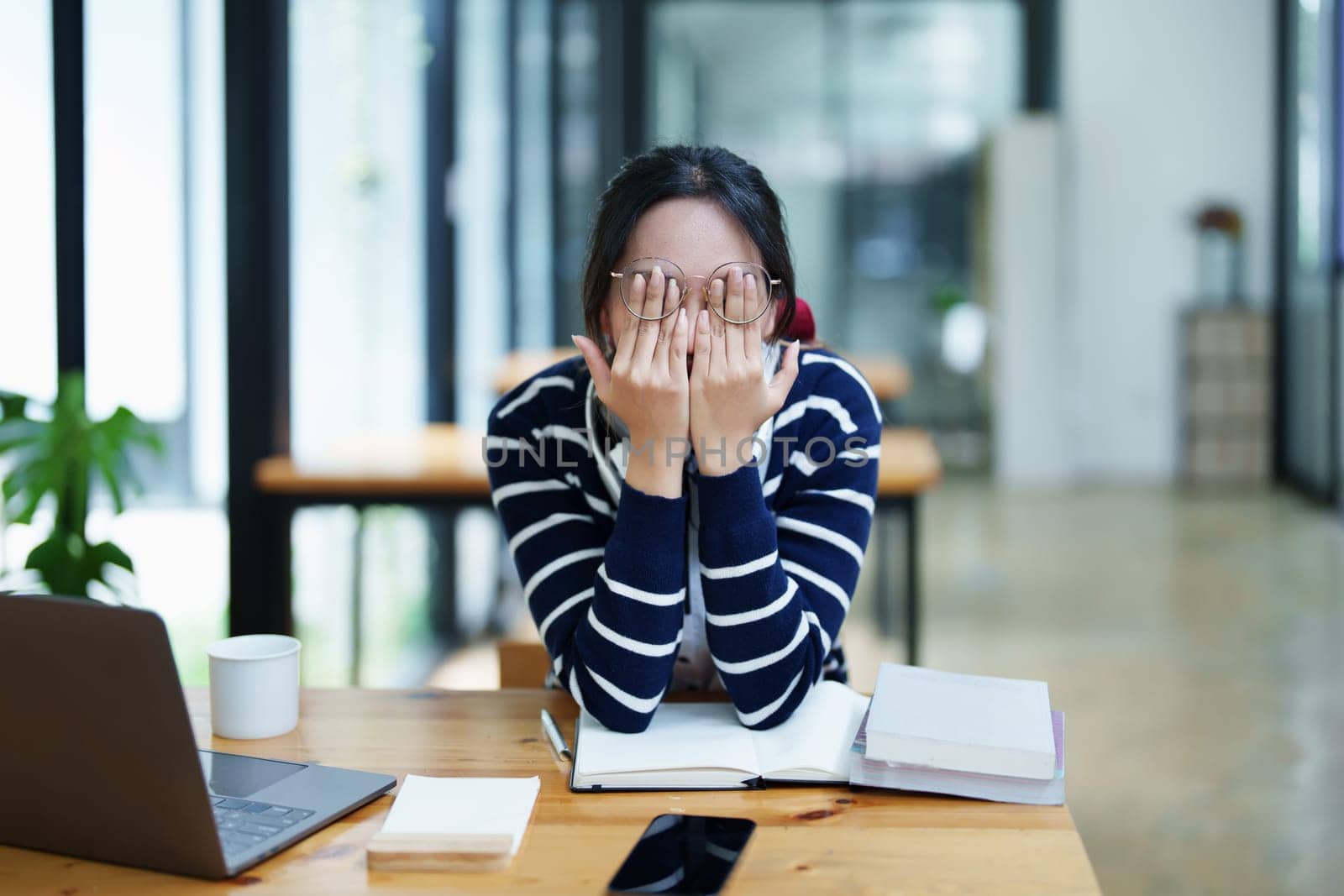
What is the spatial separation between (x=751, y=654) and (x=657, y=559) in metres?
0.12

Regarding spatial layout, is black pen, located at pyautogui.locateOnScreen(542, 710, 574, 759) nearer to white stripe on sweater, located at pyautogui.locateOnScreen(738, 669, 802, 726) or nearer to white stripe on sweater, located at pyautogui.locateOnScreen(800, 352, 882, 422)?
white stripe on sweater, located at pyautogui.locateOnScreen(738, 669, 802, 726)

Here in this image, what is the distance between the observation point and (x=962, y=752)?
3.34ft

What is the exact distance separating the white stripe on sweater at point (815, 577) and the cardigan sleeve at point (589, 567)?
105 mm

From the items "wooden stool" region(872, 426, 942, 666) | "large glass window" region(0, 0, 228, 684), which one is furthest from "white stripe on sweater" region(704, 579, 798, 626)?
"wooden stool" region(872, 426, 942, 666)

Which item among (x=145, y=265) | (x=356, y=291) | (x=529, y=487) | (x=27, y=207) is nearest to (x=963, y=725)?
(x=529, y=487)

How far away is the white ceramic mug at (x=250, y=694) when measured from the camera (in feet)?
3.83

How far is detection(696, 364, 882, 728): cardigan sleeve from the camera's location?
1.16m

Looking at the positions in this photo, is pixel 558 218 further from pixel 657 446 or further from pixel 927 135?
pixel 657 446

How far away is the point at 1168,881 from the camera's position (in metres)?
2.29

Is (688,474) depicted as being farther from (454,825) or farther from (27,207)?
(27,207)

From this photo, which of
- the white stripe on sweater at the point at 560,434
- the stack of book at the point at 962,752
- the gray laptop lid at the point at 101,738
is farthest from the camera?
the white stripe on sweater at the point at 560,434

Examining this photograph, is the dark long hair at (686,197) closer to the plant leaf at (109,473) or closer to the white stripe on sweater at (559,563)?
the white stripe on sweater at (559,563)

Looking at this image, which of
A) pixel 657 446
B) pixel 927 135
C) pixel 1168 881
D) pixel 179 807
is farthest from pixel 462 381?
pixel 927 135

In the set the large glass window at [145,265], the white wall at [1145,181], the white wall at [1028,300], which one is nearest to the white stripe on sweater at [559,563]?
the large glass window at [145,265]
